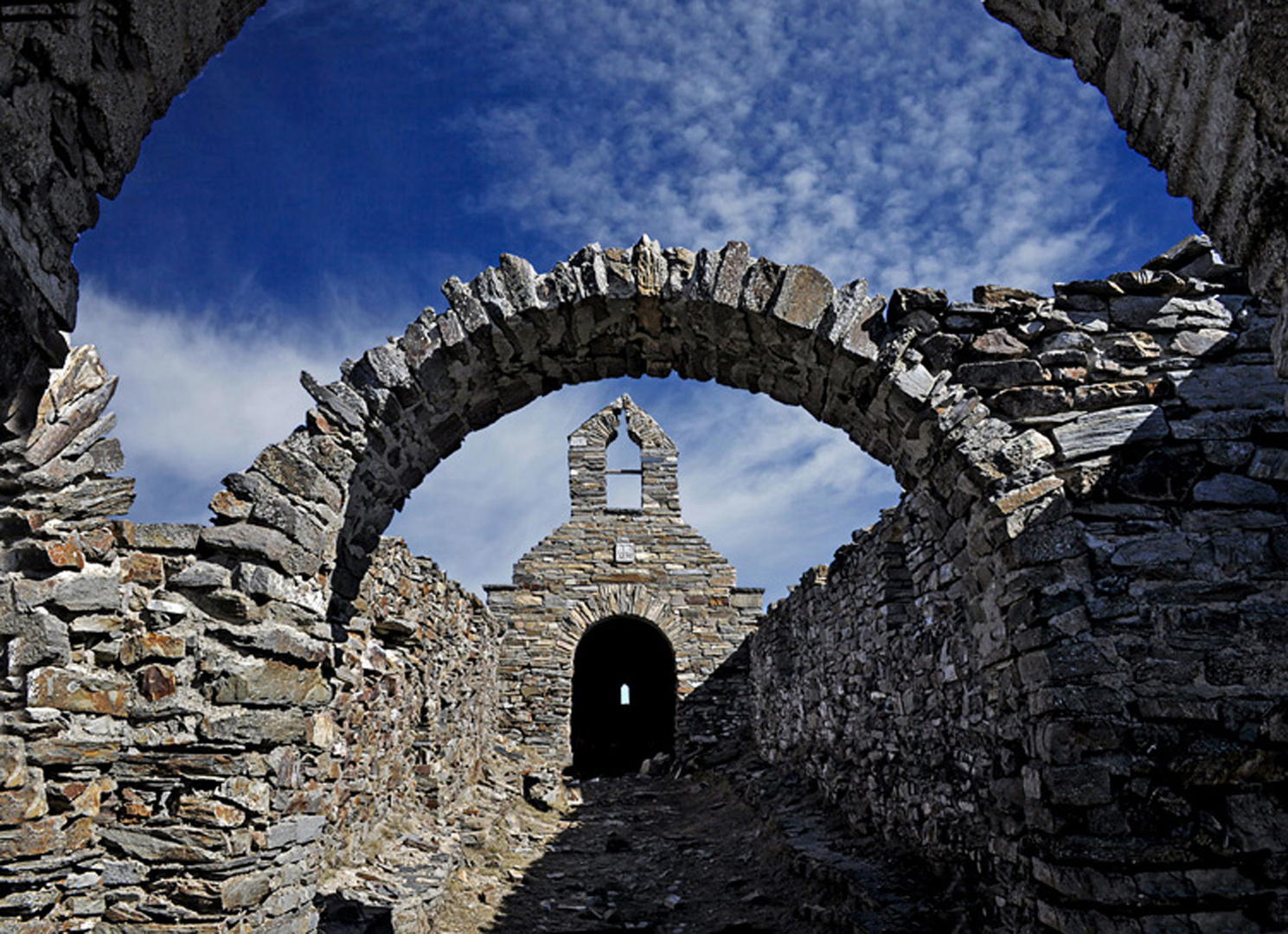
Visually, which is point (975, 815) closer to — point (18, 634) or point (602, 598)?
point (18, 634)

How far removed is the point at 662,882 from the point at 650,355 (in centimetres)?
580

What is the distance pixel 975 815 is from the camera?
5398 mm

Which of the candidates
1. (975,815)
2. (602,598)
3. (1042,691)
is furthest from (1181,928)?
(602,598)

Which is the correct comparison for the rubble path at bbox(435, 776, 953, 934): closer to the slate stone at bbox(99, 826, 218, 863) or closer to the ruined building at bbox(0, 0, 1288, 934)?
the ruined building at bbox(0, 0, 1288, 934)

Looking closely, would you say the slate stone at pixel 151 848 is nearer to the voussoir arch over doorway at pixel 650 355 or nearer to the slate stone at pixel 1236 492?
the voussoir arch over doorway at pixel 650 355

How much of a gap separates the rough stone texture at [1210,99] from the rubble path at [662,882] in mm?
4476

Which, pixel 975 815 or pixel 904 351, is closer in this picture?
pixel 904 351

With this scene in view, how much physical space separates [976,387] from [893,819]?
4214 mm

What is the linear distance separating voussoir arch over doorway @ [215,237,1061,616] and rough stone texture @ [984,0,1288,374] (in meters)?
1.71

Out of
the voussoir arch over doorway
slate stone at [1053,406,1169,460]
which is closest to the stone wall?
the voussoir arch over doorway

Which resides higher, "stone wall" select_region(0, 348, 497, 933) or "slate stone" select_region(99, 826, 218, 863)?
"stone wall" select_region(0, 348, 497, 933)

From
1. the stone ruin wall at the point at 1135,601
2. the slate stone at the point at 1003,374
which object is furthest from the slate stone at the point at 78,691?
the slate stone at the point at 1003,374

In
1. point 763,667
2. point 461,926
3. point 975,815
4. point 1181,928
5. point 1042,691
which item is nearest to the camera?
point 1181,928

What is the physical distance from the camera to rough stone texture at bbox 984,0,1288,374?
5.88ft
